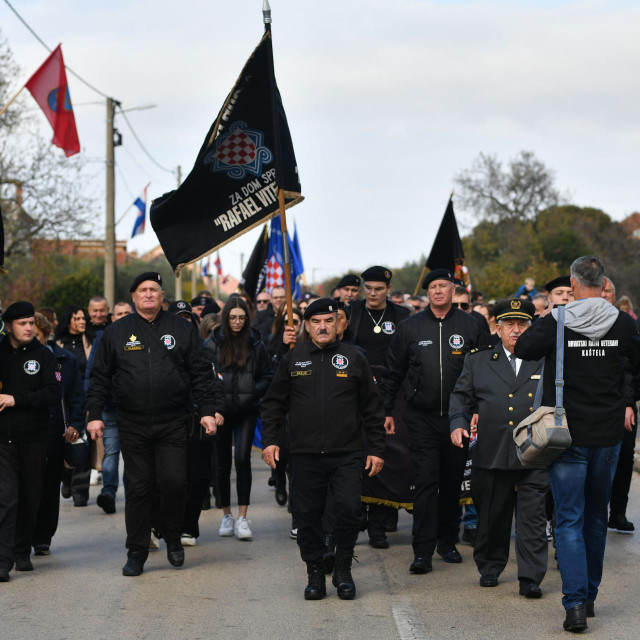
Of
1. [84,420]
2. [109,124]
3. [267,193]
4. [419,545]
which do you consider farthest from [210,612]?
[109,124]

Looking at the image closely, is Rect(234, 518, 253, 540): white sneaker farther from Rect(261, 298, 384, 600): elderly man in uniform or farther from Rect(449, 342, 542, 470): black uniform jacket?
Rect(449, 342, 542, 470): black uniform jacket

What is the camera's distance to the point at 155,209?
9633 mm

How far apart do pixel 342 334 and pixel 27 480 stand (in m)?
3.01

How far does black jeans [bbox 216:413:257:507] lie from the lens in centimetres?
1008

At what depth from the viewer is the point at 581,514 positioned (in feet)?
21.8

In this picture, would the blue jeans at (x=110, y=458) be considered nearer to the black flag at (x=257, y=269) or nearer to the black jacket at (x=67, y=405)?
the black jacket at (x=67, y=405)

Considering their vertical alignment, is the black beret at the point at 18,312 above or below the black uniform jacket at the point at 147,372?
above

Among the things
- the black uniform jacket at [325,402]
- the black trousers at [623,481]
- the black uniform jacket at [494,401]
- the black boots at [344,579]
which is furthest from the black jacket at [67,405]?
the black trousers at [623,481]

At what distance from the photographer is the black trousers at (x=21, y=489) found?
8.30 m

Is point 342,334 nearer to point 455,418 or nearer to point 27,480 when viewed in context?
point 455,418

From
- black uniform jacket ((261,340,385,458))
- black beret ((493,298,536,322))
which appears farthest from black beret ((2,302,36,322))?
black beret ((493,298,536,322))

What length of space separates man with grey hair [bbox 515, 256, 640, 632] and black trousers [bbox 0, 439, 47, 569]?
394 cm

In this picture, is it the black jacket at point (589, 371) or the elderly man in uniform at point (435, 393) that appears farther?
the elderly man in uniform at point (435, 393)

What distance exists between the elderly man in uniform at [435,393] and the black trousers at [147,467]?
64.1 inches
